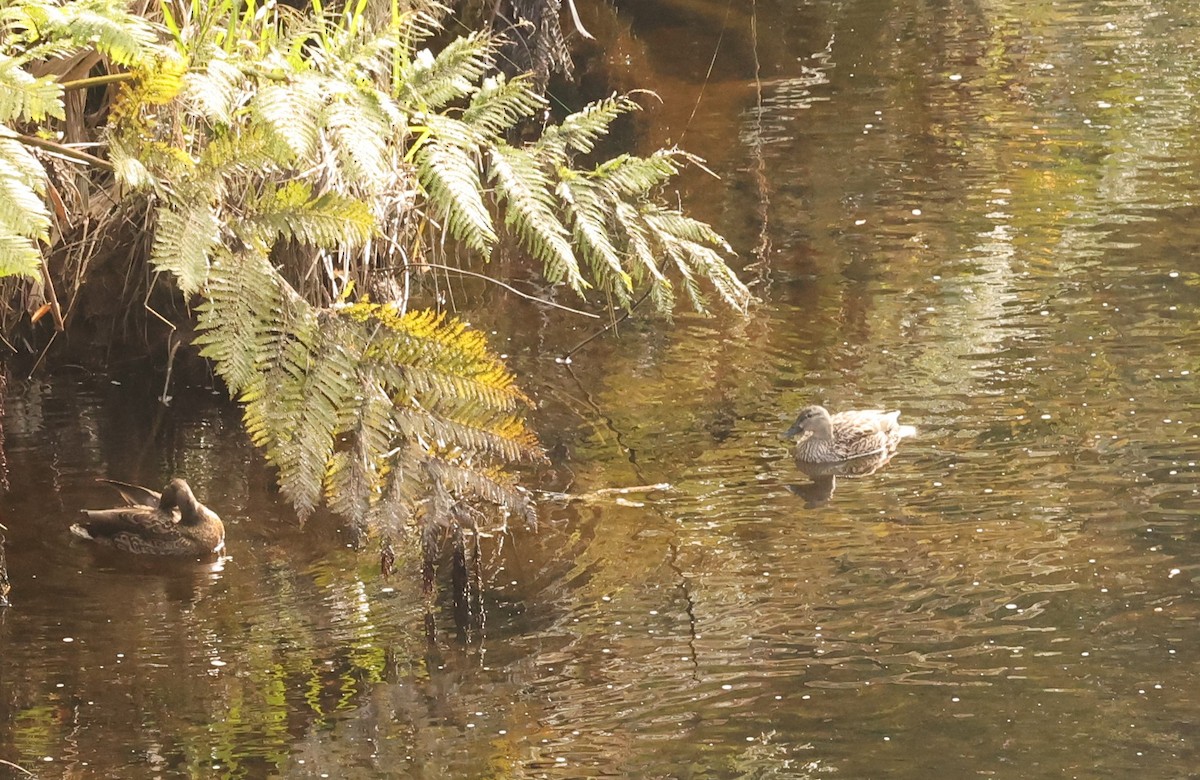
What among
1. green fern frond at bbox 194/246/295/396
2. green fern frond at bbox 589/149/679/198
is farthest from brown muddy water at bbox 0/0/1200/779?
green fern frond at bbox 589/149/679/198

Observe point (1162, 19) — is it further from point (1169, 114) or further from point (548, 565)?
point (548, 565)

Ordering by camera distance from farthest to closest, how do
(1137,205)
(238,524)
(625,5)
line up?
1. (625,5)
2. (1137,205)
3. (238,524)

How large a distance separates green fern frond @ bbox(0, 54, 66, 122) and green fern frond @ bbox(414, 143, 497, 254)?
115 cm

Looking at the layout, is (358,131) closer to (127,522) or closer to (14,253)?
(14,253)

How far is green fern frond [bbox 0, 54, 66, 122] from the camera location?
3.77 m

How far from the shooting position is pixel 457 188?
4582 mm

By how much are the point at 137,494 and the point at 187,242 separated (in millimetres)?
3604

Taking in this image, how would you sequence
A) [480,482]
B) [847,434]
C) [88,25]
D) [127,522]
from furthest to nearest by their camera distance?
1. [847,434]
2. [127,522]
3. [480,482]
4. [88,25]

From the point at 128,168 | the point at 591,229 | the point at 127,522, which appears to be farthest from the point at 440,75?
the point at 127,522

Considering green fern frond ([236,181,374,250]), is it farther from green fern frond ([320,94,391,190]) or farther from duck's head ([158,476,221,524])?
duck's head ([158,476,221,524])

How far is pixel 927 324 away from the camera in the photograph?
9094mm

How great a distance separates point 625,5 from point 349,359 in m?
13.4

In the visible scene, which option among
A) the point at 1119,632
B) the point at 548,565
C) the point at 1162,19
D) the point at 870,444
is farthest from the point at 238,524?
the point at 1162,19

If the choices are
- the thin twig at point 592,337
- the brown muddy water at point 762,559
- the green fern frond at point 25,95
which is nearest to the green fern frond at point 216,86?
the green fern frond at point 25,95
